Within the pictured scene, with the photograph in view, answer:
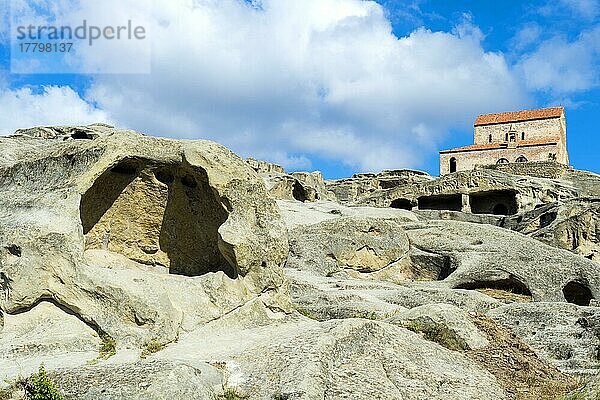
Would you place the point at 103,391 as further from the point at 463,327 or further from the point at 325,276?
the point at 325,276

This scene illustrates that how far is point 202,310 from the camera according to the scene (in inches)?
437

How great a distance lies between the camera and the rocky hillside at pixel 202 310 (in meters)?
8.37

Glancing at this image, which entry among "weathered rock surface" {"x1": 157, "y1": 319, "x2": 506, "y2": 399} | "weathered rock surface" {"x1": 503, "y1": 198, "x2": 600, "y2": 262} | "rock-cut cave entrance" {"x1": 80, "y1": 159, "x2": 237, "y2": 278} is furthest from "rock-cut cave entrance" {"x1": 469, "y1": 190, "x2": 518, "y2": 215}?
"weathered rock surface" {"x1": 157, "y1": 319, "x2": 506, "y2": 399}

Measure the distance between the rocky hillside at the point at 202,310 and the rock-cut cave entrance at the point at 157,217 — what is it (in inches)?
1.1

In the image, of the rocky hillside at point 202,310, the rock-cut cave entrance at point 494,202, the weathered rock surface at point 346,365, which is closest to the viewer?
the weathered rock surface at point 346,365

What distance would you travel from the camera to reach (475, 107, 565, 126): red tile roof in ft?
212

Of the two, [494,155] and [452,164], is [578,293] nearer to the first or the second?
[494,155]

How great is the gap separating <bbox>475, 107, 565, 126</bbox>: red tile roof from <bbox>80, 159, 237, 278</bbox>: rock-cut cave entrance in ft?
186

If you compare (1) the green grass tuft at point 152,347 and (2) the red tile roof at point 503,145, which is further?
(2) the red tile roof at point 503,145

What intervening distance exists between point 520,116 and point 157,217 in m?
57.6

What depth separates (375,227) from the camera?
70.4ft

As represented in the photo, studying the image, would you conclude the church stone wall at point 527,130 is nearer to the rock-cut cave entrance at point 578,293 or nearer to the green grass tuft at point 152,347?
the rock-cut cave entrance at point 578,293

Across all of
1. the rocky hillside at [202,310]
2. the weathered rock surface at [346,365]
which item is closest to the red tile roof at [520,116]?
the rocky hillside at [202,310]

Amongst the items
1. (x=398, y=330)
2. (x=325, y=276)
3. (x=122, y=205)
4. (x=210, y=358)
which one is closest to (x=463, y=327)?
(x=398, y=330)
